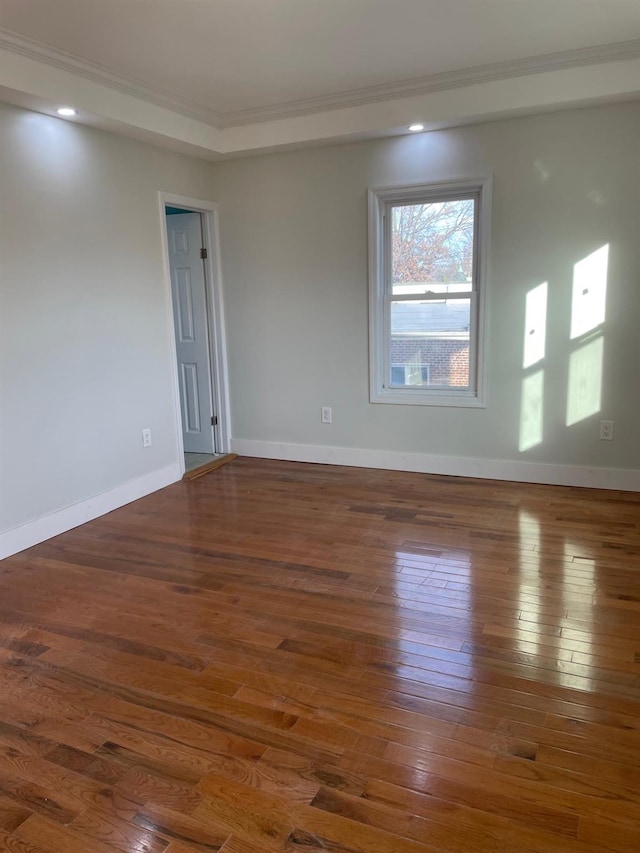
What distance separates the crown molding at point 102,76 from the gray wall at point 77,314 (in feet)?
1.08

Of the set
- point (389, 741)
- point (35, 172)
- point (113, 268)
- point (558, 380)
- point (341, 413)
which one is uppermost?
point (35, 172)

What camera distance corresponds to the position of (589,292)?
405 centimetres

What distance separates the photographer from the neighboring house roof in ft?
14.7

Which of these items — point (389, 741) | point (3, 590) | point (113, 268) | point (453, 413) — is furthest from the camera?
point (453, 413)

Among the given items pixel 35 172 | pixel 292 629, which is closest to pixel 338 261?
pixel 35 172

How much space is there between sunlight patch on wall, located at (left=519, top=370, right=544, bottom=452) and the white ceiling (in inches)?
76.6

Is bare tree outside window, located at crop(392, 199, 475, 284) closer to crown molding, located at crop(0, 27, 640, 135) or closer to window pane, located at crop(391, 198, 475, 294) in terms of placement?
window pane, located at crop(391, 198, 475, 294)

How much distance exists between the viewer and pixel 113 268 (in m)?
4.07

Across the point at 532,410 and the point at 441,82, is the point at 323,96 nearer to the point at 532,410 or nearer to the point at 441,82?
the point at 441,82

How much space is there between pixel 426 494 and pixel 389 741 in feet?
8.03

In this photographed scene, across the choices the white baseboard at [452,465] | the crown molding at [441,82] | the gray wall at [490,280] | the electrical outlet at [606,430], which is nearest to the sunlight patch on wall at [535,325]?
the gray wall at [490,280]

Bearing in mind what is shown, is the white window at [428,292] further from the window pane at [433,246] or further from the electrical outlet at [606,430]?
the electrical outlet at [606,430]

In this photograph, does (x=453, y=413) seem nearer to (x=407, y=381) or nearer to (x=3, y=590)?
(x=407, y=381)

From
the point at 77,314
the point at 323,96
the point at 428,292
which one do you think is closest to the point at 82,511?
the point at 77,314
